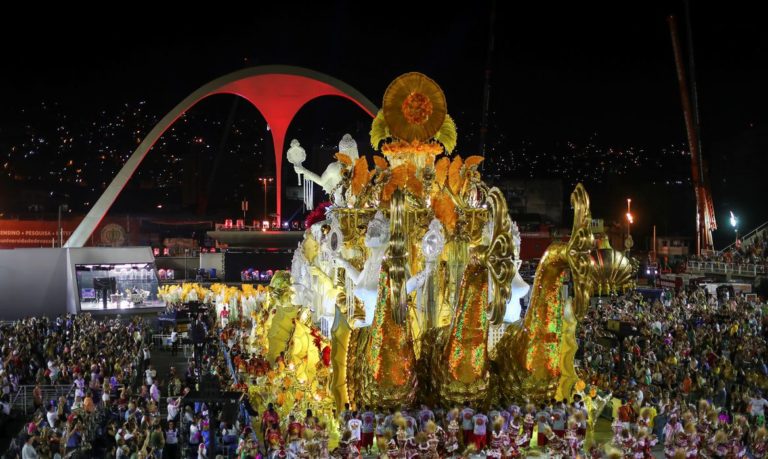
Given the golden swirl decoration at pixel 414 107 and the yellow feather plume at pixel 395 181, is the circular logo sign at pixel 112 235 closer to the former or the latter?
the yellow feather plume at pixel 395 181

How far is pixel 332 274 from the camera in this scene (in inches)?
561

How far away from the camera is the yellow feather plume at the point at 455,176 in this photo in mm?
13664

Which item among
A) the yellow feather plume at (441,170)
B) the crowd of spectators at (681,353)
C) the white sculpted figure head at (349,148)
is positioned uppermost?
the white sculpted figure head at (349,148)

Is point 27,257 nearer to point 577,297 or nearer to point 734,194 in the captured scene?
point 577,297

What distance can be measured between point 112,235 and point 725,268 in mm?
25348

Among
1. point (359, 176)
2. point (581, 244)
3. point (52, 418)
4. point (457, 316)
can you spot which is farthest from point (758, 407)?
point (52, 418)

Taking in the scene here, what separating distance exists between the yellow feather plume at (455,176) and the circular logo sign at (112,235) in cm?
2385

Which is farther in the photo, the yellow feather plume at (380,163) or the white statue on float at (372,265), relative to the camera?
the yellow feather plume at (380,163)

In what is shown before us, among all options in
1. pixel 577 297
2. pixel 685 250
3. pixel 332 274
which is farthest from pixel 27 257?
pixel 685 250

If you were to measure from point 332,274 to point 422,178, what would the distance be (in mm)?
2567

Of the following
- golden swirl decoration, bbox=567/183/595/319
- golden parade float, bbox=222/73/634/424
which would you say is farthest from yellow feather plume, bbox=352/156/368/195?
golden swirl decoration, bbox=567/183/595/319

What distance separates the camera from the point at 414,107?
1314 centimetres

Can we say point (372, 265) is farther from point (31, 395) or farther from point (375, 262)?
point (31, 395)

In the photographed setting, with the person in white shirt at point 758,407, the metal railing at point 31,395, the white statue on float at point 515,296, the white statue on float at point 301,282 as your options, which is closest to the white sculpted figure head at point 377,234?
the white statue on float at point 515,296
